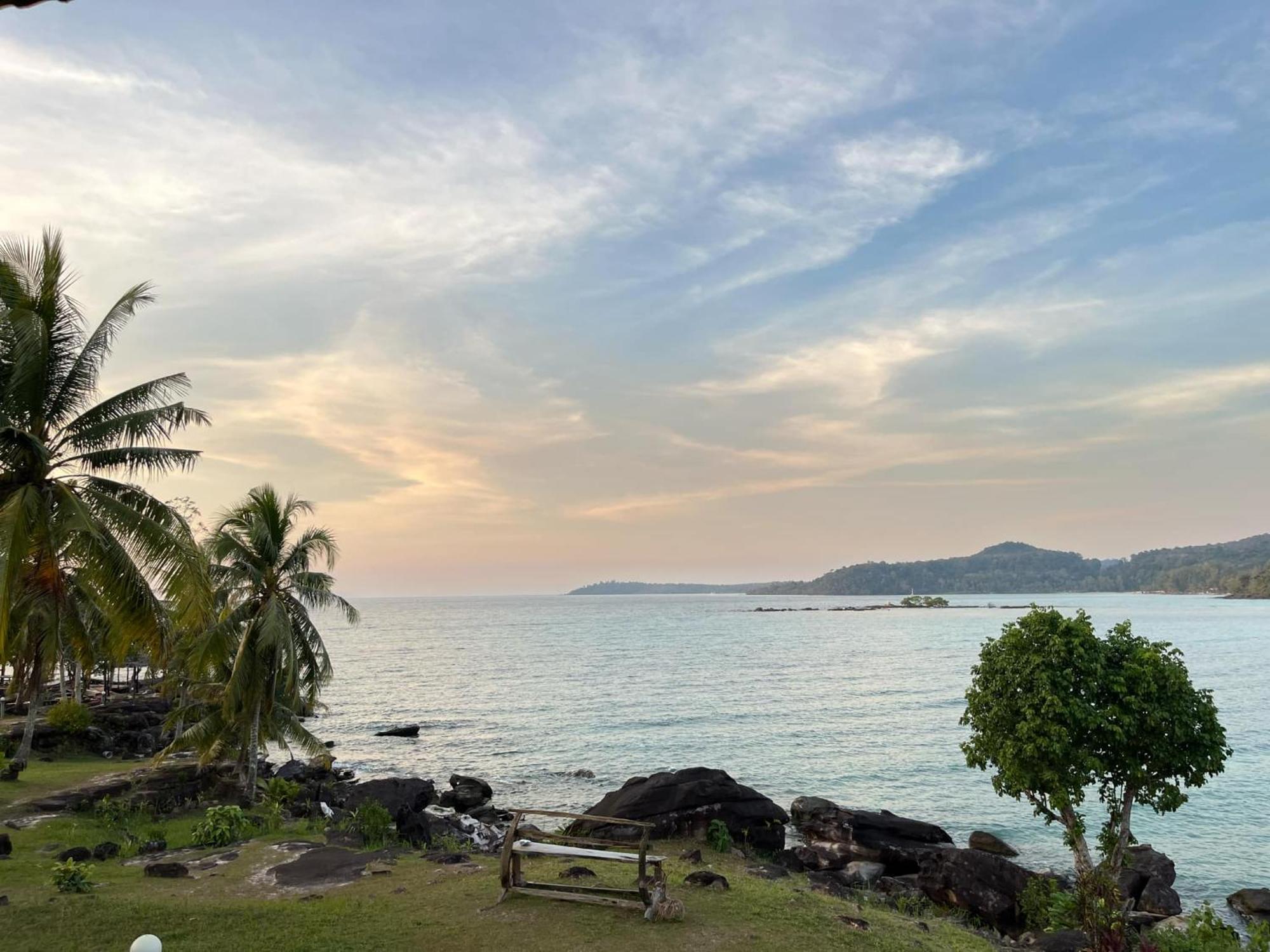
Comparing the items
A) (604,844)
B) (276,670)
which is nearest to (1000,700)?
(604,844)

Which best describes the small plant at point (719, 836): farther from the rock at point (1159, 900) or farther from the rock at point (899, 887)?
the rock at point (1159, 900)

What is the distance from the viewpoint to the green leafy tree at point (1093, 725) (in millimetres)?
17625

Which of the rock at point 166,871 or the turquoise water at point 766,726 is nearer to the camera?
the rock at point 166,871

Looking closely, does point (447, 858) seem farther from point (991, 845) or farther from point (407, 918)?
point (991, 845)

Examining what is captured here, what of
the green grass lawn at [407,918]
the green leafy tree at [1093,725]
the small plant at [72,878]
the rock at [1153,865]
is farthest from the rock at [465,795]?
the rock at [1153,865]

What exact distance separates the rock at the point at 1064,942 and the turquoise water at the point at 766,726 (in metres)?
10.8

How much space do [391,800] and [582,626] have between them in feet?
516

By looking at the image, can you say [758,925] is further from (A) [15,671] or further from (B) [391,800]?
(A) [15,671]

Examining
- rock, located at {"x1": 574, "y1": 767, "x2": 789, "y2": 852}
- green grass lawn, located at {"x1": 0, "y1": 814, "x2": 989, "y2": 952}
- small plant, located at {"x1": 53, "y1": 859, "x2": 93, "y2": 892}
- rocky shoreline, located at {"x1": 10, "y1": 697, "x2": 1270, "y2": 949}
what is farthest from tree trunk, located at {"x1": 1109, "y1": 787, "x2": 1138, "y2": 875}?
small plant, located at {"x1": 53, "y1": 859, "x2": 93, "y2": 892}

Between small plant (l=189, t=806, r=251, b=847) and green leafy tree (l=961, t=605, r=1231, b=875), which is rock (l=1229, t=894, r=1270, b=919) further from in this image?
small plant (l=189, t=806, r=251, b=847)

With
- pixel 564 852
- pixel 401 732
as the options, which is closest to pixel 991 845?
pixel 564 852

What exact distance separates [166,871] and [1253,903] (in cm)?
2890

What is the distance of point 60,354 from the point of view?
17625 mm

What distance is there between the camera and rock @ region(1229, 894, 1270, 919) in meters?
21.2
